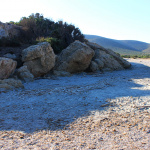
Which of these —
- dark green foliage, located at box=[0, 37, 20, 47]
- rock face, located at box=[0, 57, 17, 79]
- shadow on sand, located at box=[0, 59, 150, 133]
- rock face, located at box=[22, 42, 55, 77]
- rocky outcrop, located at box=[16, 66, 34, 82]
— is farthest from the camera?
dark green foliage, located at box=[0, 37, 20, 47]

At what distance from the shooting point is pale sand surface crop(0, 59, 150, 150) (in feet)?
9.27

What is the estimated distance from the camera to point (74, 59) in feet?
32.9

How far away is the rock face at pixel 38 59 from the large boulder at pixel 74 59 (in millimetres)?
896

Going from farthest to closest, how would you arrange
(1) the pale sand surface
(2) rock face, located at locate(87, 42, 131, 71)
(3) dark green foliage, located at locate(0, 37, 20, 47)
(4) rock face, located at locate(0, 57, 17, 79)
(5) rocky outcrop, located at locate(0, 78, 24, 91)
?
(2) rock face, located at locate(87, 42, 131, 71) < (3) dark green foliage, located at locate(0, 37, 20, 47) < (4) rock face, located at locate(0, 57, 17, 79) < (5) rocky outcrop, located at locate(0, 78, 24, 91) < (1) the pale sand surface

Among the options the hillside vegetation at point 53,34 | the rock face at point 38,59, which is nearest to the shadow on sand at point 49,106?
the rock face at point 38,59

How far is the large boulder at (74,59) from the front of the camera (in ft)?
32.7

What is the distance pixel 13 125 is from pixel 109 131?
1840mm

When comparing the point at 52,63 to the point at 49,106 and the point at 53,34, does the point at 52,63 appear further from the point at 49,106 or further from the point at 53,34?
the point at 53,34

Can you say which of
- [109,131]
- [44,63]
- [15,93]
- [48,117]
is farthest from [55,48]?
[109,131]

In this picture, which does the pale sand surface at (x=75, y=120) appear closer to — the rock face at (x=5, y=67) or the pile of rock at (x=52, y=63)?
the rock face at (x=5, y=67)

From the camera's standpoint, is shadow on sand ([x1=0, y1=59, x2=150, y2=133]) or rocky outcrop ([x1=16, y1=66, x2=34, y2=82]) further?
rocky outcrop ([x1=16, y1=66, x2=34, y2=82])

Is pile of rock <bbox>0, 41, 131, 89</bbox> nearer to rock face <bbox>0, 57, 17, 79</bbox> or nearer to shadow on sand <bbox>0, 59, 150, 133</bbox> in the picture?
rock face <bbox>0, 57, 17, 79</bbox>

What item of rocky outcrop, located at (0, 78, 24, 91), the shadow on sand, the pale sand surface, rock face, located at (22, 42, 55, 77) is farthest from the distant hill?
the pale sand surface

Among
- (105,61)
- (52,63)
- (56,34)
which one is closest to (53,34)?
(56,34)
